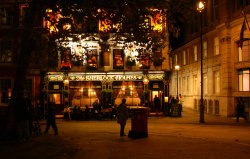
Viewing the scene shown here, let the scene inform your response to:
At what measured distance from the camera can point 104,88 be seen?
127ft

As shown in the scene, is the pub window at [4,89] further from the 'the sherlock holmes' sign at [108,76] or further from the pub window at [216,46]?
the pub window at [216,46]

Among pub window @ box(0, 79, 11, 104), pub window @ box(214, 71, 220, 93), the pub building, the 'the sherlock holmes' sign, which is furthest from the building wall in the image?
pub window @ box(0, 79, 11, 104)

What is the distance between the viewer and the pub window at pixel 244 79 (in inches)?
1277

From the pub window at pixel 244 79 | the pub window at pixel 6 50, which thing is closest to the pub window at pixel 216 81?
the pub window at pixel 244 79

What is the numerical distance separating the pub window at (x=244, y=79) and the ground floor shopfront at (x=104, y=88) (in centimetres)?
738

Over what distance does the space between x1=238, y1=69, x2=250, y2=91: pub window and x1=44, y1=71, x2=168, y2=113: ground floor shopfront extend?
291 inches

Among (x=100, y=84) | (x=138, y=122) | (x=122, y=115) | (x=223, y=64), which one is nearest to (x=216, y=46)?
(x=223, y=64)

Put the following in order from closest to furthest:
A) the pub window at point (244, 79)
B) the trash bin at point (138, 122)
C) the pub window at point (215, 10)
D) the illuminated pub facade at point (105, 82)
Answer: the trash bin at point (138, 122), the pub window at point (244, 79), the pub window at point (215, 10), the illuminated pub facade at point (105, 82)

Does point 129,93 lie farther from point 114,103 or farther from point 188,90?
point 188,90

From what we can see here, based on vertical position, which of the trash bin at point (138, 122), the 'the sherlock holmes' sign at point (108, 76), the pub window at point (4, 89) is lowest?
the trash bin at point (138, 122)

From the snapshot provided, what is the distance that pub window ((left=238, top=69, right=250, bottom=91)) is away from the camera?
32.4 m

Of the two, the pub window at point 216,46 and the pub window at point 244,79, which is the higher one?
the pub window at point 216,46

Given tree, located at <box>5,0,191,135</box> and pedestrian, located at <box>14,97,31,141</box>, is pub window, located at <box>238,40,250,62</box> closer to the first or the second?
tree, located at <box>5,0,191,135</box>

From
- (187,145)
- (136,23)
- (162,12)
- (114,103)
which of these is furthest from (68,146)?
(114,103)
